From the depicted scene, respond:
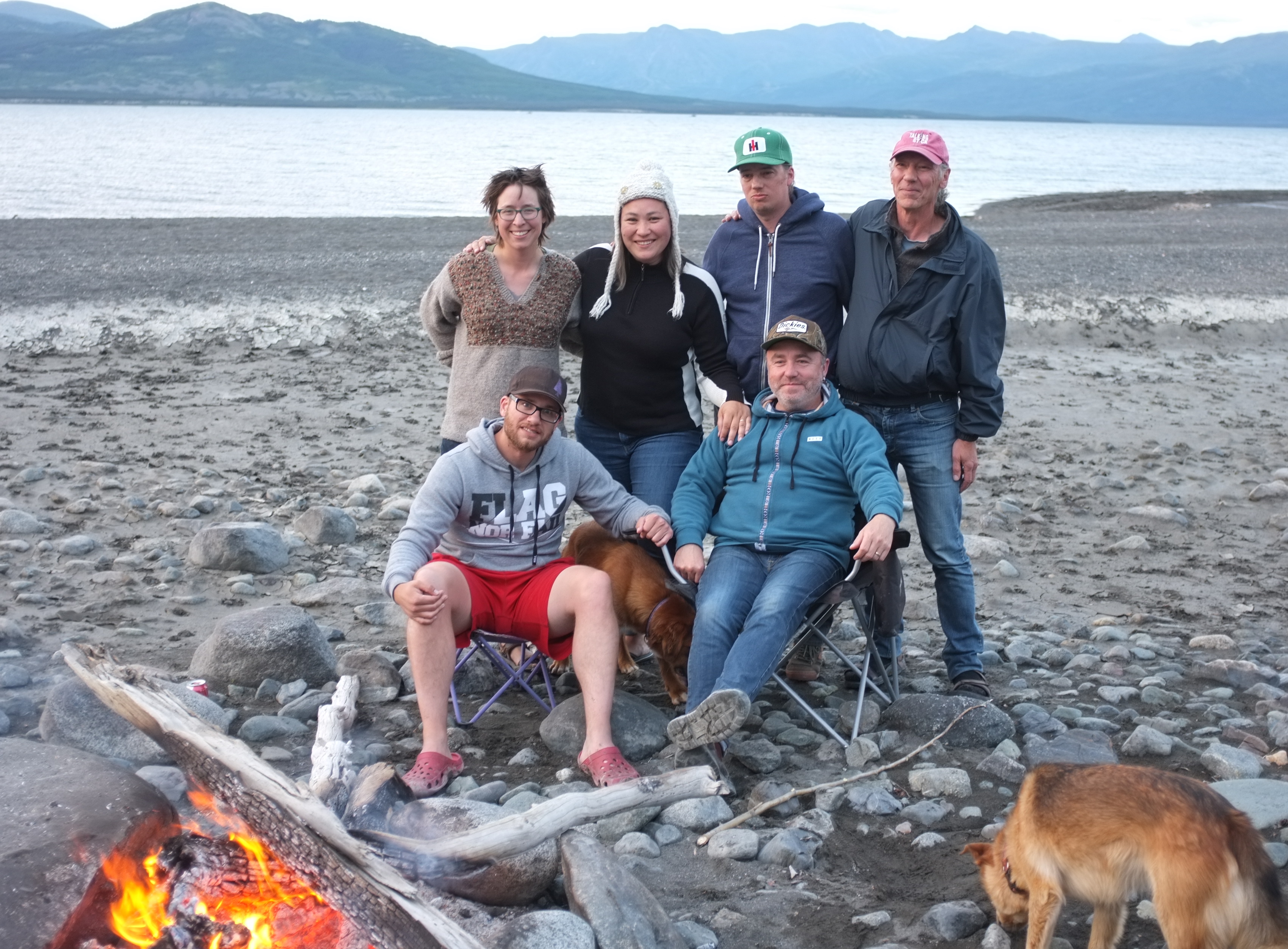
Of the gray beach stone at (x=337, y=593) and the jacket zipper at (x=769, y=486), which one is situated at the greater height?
the jacket zipper at (x=769, y=486)

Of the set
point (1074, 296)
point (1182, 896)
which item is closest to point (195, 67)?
point (1074, 296)

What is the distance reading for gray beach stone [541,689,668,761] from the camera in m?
4.61

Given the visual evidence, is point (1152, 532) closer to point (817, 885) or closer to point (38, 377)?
point (817, 885)

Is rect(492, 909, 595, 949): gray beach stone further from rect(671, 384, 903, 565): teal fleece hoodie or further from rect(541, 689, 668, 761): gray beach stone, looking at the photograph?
rect(671, 384, 903, 565): teal fleece hoodie

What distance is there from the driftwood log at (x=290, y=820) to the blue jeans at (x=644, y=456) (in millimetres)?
2049

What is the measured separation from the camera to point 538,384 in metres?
4.47

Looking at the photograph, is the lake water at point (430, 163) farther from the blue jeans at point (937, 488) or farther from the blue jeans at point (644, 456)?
the blue jeans at point (937, 488)

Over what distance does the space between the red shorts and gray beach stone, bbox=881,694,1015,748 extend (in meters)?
1.38

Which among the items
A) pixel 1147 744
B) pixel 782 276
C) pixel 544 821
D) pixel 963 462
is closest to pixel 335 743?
pixel 544 821

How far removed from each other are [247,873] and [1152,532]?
6191 mm

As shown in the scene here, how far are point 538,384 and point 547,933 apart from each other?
6.65 ft

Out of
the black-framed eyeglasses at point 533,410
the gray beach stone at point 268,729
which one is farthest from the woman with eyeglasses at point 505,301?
the gray beach stone at point 268,729

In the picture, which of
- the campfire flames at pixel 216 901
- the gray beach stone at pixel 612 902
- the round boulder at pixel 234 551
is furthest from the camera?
the round boulder at pixel 234 551

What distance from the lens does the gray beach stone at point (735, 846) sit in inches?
153
